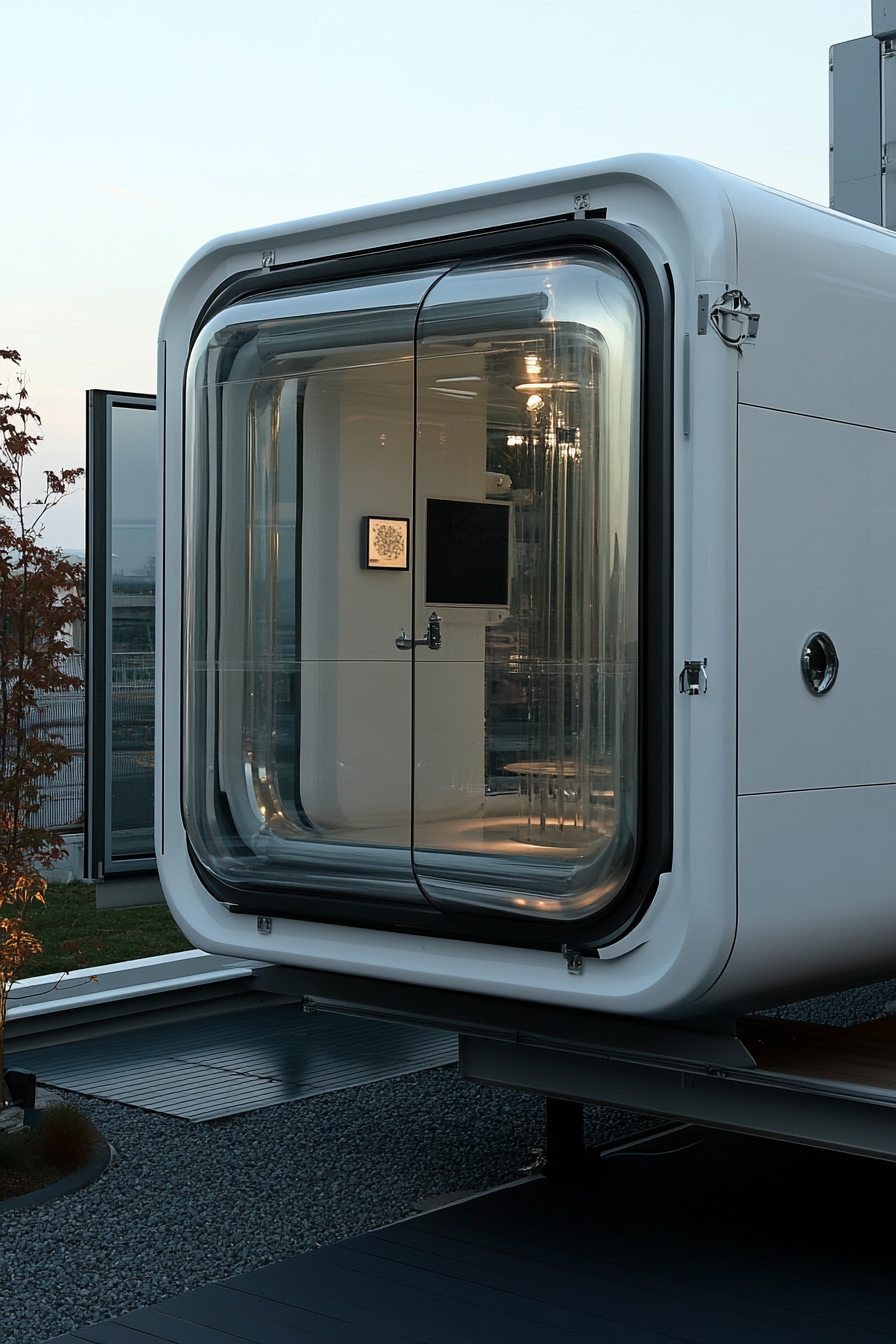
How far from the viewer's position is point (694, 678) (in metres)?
3.10

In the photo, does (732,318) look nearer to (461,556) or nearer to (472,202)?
(472,202)

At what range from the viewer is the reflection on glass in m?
6.79

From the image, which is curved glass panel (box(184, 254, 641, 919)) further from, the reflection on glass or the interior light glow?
the reflection on glass

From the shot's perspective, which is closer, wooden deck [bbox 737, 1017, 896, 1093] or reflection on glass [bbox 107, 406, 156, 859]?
wooden deck [bbox 737, 1017, 896, 1093]

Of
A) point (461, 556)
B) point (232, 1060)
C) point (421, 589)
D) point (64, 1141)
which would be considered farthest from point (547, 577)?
point (232, 1060)

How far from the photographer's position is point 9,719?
5035mm

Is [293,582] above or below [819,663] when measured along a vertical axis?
above

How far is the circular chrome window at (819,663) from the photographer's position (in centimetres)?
328

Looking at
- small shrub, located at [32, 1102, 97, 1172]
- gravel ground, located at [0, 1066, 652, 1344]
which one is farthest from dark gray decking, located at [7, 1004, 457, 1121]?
small shrub, located at [32, 1102, 97, 1172]

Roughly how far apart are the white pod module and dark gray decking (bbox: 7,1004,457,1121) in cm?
117

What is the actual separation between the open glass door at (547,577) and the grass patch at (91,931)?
6508mm

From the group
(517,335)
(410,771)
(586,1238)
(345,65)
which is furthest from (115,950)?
(517,335)

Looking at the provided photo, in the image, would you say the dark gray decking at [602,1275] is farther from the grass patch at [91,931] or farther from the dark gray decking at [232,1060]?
the grass patch at [91,931]

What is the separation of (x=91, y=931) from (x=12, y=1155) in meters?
8.05
